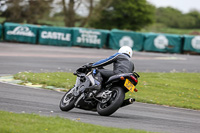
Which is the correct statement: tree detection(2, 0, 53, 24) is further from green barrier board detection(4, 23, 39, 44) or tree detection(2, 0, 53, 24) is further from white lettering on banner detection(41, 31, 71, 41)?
white lettering on banner detection(41, 31, 71, 41)

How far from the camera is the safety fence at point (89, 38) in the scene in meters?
33.5

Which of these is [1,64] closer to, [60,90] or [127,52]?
[60,90]

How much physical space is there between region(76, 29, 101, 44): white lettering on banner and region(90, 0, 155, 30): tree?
38.4 meters

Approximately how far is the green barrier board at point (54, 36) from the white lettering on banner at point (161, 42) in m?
7.45

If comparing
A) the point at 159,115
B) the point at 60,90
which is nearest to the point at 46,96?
the point at 60,90

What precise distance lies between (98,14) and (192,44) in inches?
875

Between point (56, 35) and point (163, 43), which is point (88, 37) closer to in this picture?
point (56, 35)

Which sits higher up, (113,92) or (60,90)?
(113,92)

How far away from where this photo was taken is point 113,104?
757 cm

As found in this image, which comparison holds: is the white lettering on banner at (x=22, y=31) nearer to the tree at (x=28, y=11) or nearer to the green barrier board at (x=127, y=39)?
the green barrier board at (x=127, y=39)

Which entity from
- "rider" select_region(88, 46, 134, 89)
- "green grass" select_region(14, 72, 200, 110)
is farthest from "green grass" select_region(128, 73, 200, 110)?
"rider" select_region(88, 46, 134, 89)

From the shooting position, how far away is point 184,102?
11.7m

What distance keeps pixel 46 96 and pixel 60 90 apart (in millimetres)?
1504

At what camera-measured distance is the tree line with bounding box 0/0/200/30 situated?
162 feet
